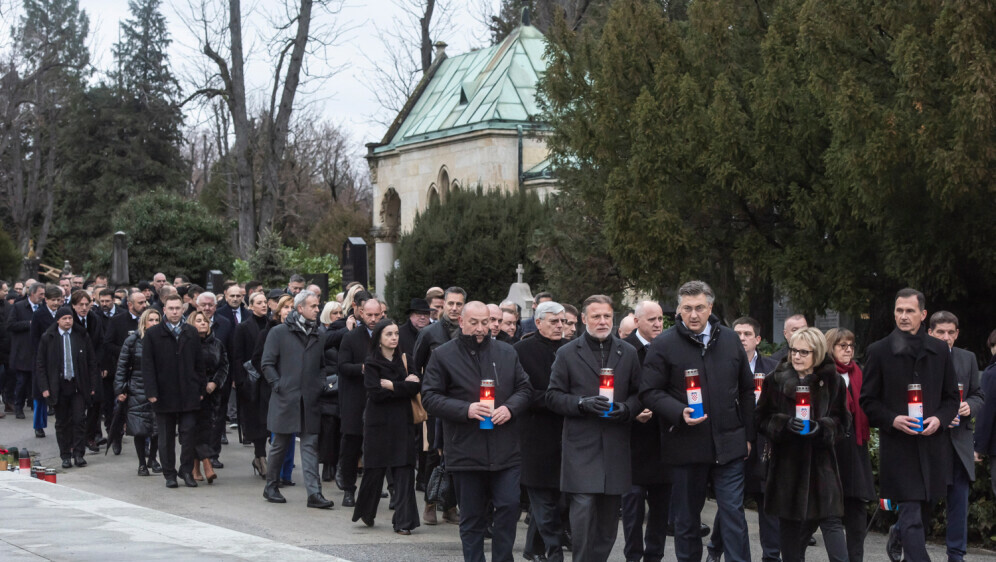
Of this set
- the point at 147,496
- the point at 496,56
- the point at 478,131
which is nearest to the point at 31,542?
the point at 147,496

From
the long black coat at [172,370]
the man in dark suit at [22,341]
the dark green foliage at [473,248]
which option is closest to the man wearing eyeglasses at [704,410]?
the long black coat at [172,370]

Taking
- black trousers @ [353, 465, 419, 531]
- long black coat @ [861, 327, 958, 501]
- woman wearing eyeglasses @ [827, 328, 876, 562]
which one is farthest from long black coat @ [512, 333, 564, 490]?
long black coat @ [861, 327, 958, 501]

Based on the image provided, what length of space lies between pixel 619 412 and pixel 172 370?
6.57 meters

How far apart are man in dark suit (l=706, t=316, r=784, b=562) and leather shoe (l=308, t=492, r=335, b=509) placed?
400 centimetres

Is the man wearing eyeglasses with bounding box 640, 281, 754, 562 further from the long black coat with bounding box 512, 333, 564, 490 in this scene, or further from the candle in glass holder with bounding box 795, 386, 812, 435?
the long black coat with bounding box 512, 333, 564, 490

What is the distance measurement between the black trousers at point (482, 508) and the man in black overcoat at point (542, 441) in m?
0.36

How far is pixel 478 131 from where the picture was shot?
131 ft

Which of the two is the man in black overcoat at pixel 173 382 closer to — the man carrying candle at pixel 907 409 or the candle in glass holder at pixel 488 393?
the candle in glass holder at pixel 488 393

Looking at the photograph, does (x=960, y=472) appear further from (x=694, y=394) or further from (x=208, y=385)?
(x=208, y=385)

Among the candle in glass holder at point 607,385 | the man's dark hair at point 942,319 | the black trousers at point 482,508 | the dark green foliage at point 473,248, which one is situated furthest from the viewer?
the dark green foliage at point 473,248

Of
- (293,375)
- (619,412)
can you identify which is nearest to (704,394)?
(619,412)

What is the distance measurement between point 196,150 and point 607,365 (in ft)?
250

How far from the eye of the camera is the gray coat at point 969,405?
8.55m

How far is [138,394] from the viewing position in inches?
539
